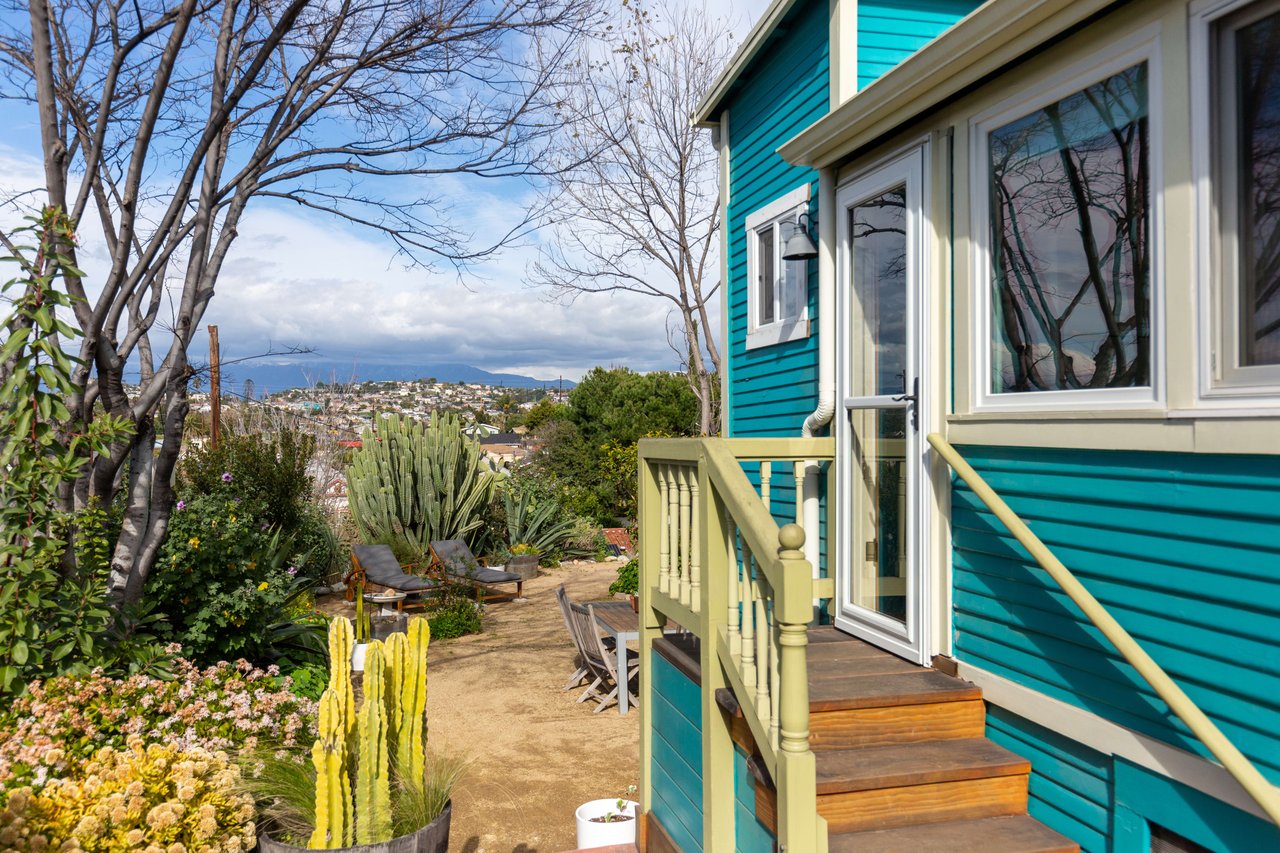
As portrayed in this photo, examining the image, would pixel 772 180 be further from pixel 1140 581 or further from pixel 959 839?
pixel 959 839

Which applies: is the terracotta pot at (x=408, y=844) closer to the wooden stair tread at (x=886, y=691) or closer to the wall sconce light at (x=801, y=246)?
the wooden stair tread at (x=886, y=691)

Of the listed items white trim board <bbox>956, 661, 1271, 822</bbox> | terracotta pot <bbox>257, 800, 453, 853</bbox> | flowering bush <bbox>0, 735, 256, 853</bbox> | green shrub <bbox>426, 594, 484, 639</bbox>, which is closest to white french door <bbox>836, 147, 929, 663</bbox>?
white trim board <bbox>956, 661, 1271, 822</bbox>

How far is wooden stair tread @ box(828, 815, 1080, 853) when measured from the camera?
9.62 ft

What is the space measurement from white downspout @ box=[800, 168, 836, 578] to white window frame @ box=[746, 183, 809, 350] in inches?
13.1

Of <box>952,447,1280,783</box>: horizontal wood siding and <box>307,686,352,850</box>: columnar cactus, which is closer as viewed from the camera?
<box>952,447,1280,783</box>: horizontal wood siding

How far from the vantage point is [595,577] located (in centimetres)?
1384

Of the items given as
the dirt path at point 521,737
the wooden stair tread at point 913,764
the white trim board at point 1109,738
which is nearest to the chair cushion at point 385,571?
the dirt path at point 521,737

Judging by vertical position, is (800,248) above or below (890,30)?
below

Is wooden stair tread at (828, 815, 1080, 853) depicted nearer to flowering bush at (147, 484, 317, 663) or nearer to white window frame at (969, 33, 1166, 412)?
white window frame at (969, 33, 1166, 412)

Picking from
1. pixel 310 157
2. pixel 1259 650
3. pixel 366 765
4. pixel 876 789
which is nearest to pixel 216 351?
pixel 310 157

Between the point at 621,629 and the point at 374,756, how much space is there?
14.1 ft

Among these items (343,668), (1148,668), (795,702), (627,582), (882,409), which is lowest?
(627,582)

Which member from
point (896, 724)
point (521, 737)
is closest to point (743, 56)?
point (896, 724)

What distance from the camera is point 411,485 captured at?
13.6 m
